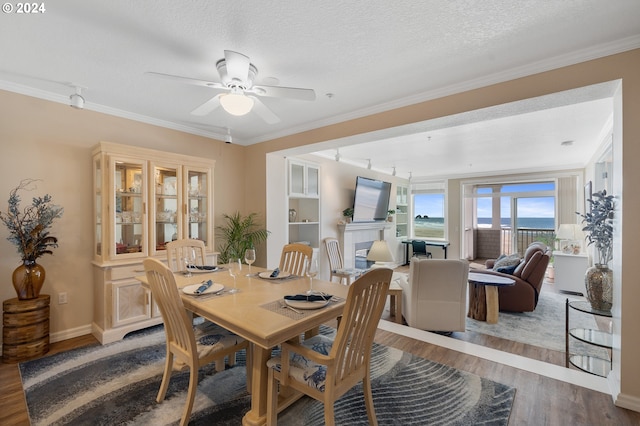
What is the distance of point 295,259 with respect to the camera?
2.97 m

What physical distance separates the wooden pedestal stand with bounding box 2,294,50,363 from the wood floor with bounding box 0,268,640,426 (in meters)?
0.11

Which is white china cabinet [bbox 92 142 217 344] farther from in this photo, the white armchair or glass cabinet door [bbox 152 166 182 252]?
the white armchair

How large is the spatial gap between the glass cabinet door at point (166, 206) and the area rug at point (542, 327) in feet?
12.8

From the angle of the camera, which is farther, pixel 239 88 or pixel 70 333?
pixel 70 333

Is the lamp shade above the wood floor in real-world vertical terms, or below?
above

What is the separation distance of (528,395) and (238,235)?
11.7 feet

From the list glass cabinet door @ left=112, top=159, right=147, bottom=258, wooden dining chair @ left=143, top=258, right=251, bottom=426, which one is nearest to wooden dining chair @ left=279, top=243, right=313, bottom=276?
wooden dining chair @ left=143, top=258, right=251, bottom=426

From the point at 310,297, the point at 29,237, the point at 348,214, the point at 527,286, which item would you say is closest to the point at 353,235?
the point at 348,214

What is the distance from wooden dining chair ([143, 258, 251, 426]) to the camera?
172cm

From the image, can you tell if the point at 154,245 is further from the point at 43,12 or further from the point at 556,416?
the point at 556,416

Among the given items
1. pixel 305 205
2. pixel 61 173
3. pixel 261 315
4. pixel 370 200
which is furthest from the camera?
pixel 370 200

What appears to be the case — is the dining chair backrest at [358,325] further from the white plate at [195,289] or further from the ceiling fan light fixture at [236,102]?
the ceiling fan light fixture at [236,102]

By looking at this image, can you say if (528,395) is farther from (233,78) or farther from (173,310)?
(233,78)

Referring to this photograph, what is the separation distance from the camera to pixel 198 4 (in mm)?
1611
